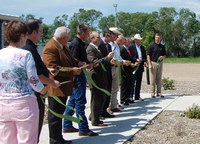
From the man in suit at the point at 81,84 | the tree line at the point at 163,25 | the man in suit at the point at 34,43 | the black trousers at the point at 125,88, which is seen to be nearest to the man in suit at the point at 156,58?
the black trousers at the point at 125,88

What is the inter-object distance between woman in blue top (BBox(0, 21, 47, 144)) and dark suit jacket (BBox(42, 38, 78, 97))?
1.57m

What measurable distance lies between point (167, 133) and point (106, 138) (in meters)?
1.21

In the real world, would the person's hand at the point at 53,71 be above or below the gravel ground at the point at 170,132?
above

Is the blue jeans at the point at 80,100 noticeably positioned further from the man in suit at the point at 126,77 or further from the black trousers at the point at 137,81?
the black trousers at the point at 137,81


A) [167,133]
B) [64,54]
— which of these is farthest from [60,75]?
[167,133]

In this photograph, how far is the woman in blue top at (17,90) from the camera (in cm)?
400

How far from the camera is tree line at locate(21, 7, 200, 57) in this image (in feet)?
271

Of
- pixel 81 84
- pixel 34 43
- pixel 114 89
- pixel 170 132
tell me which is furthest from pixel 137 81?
pixel 34 43

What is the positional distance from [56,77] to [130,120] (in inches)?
113

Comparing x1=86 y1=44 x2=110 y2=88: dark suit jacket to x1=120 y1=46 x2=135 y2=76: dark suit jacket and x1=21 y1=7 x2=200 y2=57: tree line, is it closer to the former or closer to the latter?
x1=120 y1=46 x2=135 y2=76: dark suit jacket

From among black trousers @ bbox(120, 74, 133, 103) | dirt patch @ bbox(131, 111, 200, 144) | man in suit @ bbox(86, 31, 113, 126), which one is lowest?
dirt patch @ bbox(131, 111, 200, 144)

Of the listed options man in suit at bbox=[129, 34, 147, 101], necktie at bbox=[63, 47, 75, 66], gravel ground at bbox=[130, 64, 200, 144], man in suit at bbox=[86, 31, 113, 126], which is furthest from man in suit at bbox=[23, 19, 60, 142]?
man in suit at bbox=[129, 34, 147, 101]

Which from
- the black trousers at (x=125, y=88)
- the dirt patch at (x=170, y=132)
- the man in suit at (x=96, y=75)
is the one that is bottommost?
the dirt patch at (x=170, y=132)

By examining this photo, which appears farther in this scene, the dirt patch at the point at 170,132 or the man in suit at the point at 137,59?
the man in suit at the point at 137,59
